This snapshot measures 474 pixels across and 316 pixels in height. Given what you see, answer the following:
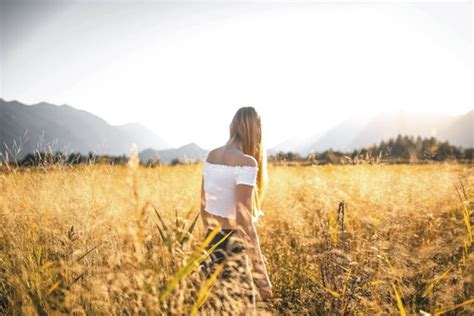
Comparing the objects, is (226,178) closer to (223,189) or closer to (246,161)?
(223,189)

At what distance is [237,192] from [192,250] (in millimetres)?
1115

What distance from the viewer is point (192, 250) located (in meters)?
2.98

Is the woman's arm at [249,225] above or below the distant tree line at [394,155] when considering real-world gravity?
below

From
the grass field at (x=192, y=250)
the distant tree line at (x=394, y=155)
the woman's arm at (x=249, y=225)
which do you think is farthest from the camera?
the distant tree line at (x=394, y=155)

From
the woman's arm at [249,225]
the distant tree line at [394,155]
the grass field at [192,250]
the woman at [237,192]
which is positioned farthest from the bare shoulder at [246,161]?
the distant tree line at [394,155]

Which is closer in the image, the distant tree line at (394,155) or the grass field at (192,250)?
the grass field at (192,250)

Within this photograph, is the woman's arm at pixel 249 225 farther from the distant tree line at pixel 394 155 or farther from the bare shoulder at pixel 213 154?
the distant tree line at pixel 394 155

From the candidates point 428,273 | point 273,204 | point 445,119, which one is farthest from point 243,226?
point 445,119

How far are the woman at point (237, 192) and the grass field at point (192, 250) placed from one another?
0.85ft

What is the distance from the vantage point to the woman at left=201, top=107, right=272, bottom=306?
2.10 metres

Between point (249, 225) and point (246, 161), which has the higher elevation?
point (246, 161)

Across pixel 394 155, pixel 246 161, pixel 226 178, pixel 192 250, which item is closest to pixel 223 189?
pixel 226 178

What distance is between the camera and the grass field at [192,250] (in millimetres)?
1632

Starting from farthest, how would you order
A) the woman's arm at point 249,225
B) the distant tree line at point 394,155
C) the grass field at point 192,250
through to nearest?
1. the distant tree line at point 394,155
2. the woman's arm at point 249,225
3. the grass field at point 192,250
